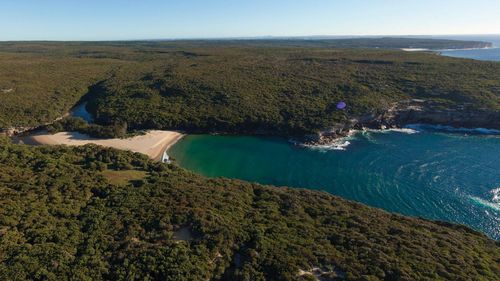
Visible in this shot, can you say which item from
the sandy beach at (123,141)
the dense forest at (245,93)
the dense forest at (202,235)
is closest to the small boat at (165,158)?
the sandy beach at (123,141)

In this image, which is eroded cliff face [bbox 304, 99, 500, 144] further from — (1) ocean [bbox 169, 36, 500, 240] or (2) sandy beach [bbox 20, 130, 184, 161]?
(2) sandy beach [bbox 20, 130, 184, 161]

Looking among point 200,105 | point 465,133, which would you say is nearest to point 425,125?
point 465,133

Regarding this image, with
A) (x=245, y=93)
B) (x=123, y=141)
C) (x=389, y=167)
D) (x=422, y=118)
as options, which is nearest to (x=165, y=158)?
(x=123, y=141)

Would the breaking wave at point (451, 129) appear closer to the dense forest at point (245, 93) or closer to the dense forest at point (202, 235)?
the dense forest at point (245, 93)

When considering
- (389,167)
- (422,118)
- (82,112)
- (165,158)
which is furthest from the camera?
(82,112)

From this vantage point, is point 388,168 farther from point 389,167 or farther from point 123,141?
point 123,141
